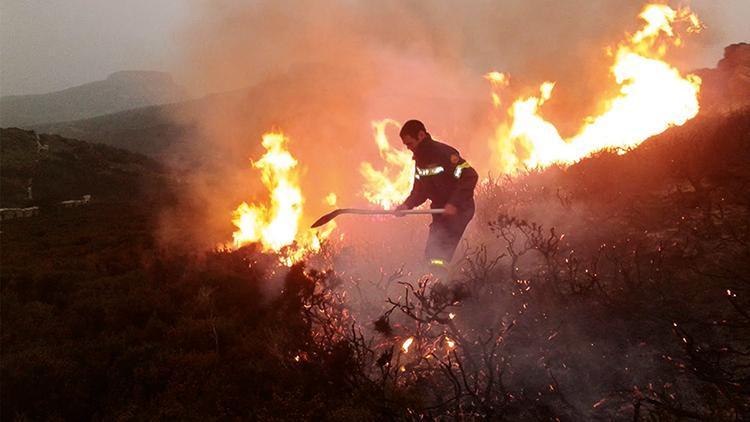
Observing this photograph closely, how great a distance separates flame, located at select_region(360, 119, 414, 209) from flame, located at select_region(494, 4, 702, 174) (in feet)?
9.35

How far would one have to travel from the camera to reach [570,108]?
14172 millimetres

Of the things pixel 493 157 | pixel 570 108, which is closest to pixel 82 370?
pixel 493 157

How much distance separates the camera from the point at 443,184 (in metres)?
5.49

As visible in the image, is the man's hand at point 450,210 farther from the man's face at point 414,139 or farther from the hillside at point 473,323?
the man's face at point 414,139

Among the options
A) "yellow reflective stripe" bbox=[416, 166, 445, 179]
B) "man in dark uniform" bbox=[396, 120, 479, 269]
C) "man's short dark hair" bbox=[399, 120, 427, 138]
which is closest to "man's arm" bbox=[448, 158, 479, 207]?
"man in dark uniform" bbox=[396, 120, 479, 269]

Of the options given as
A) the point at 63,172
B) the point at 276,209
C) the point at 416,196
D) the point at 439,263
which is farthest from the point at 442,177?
the point at 63,172

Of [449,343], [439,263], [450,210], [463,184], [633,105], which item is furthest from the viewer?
[633,105]

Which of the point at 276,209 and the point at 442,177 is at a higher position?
the point at 276,209

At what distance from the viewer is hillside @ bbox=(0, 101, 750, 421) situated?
316cm

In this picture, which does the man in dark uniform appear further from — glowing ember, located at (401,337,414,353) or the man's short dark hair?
glowing ember, located at (401,337,414,353)

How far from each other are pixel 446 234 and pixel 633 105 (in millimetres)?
8009

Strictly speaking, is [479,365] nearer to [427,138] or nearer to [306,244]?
[427,138]

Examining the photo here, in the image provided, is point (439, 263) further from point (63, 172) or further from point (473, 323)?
point (63, 172)

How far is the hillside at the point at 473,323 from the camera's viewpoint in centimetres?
316
